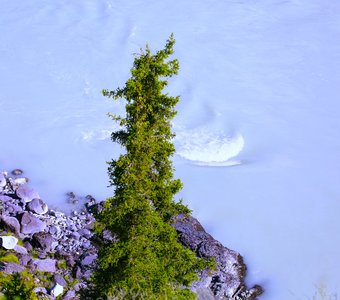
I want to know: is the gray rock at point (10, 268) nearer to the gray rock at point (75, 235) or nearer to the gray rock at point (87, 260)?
the gray rock at point (87, 260)

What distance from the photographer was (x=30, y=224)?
24156 millimetres

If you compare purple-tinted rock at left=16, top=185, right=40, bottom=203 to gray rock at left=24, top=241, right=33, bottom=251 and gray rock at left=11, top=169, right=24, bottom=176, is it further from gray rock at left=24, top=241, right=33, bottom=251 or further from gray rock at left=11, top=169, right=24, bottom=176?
gray rock at left=24, top=241, right=33, bottom=251

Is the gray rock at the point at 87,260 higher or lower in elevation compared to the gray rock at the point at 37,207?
lower

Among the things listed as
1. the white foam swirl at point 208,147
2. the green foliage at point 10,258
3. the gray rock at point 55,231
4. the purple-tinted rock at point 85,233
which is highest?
the white foam swirl at point 208,147

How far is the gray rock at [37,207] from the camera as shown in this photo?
2570cm

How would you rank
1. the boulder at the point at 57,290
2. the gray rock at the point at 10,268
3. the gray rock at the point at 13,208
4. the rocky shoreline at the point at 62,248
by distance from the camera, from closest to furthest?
the gray rock at the point at 10,268
the boulder at the point at 57,290
the rocky shoreline at the point at 62,248
the gray rock at the point at 13,208

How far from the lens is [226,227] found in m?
27.9

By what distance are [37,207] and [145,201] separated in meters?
11.9

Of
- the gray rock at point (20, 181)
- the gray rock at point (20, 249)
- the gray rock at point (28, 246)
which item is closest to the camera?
the gray rock at point (20, 249)

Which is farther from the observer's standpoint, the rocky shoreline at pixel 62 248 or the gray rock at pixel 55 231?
the gray rock at pixel 55 231

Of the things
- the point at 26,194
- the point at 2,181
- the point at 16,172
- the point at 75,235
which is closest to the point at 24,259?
the point at 75,235

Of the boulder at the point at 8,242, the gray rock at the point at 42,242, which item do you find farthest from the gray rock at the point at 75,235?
the boulder at the point at 8,242

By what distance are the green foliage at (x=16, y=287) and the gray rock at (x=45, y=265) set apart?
3.65ft

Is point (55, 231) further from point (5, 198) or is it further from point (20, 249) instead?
point (5, 198)
